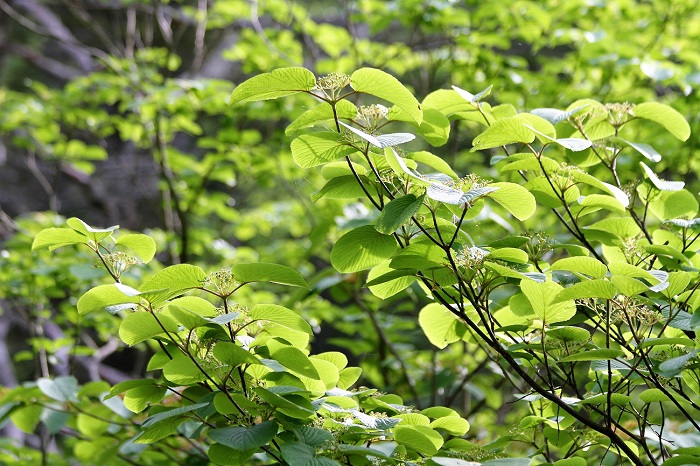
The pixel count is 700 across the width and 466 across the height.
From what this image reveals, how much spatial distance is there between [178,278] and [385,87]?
1.15 feet

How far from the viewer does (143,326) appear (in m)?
0.83

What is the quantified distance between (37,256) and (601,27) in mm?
2401

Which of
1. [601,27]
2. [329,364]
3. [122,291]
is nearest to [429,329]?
[329,364]

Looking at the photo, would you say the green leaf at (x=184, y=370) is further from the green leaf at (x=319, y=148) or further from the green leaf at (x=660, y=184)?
the green leaf at (x=660, y=184)

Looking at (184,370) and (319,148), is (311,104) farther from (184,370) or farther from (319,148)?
(184,370)

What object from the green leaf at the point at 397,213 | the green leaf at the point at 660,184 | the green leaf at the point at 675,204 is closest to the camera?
the green leaf at the point at 397,213

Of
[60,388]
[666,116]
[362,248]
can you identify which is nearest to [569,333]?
[362,248]

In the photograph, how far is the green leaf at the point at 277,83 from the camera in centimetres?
84

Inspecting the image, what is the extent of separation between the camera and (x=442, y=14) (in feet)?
8.55

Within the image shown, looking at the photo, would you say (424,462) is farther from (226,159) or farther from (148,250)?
(226,159)

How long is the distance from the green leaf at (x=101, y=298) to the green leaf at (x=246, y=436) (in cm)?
19

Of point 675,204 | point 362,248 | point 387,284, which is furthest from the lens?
point 675,204

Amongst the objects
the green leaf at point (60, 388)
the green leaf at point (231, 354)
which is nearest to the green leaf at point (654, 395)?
the green leaf at point (231, 354)

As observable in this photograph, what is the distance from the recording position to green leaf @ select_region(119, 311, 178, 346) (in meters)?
0.82
